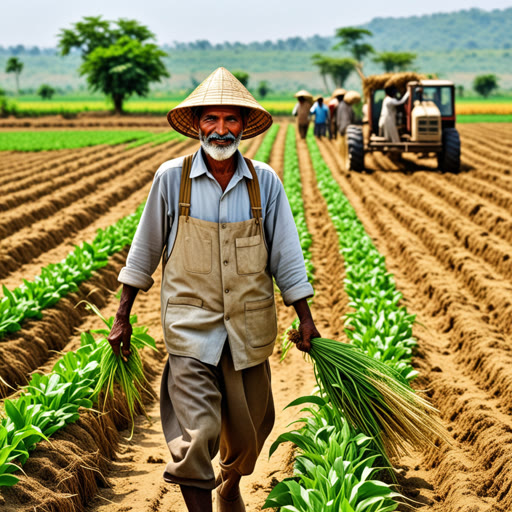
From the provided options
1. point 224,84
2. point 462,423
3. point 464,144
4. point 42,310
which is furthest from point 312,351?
point 464,144

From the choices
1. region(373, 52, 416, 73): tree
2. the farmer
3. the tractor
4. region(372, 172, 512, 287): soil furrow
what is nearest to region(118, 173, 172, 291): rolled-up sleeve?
region(372, 172, 512, 287): soil furrow

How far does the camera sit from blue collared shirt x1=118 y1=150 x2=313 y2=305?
3.26 m

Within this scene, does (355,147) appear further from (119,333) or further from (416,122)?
(119,333)

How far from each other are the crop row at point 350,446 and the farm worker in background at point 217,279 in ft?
0.92

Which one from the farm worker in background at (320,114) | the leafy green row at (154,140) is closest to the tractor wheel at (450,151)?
the farm worker in background at (320,114)

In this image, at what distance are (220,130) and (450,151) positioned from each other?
1327 centimetres

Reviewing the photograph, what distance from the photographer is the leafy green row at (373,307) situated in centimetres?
508

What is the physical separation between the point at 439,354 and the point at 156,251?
353cm

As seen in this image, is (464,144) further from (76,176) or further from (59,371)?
(59,371)

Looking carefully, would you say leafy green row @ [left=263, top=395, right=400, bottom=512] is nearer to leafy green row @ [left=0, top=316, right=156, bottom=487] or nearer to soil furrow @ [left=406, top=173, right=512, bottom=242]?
leafy green row @ [left=0, top=316, right=156, bottom=487]

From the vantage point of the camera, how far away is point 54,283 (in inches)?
281

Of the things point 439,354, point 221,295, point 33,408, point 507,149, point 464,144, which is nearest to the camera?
point 221,295

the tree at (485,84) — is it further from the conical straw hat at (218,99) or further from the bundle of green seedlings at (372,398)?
the bundle of green seedlings at (372,398)

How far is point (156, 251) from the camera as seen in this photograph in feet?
10.9
